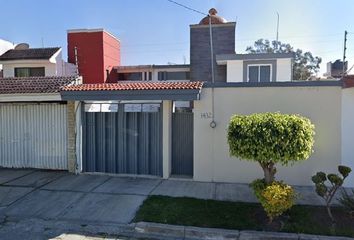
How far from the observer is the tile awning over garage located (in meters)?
8.96

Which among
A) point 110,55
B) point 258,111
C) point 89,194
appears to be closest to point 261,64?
point 258,111

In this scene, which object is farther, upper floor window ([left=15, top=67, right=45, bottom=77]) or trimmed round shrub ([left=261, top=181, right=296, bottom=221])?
upper floor window ([left=15, top=67, right=45, bottom=77])

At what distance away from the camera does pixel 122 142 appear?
33.6 feet

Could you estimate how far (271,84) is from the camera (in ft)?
30.0

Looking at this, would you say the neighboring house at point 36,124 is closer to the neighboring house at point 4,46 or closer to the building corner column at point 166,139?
the building corner column at point 166,139

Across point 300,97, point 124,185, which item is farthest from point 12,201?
point 300,97

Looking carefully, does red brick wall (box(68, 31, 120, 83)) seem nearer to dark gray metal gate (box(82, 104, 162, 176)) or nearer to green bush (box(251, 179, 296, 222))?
dark gray metal gate (box(82, 104, 162, 176))

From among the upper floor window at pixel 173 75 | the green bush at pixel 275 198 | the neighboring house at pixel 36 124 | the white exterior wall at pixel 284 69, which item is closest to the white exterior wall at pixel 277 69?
the white exterior wall at pixel 284 69

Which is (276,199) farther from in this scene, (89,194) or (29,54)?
(29,54)

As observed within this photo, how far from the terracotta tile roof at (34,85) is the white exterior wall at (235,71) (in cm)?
953

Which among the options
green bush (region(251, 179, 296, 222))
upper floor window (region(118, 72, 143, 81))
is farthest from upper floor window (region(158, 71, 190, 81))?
green bush (region(251, 179, 296, 222))

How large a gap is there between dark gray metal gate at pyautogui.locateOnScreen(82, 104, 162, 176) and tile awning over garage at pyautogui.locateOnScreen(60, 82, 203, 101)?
0.90m

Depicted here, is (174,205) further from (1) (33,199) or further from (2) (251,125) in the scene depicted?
(1) (33,199)

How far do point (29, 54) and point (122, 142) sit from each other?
18170 millimetres
